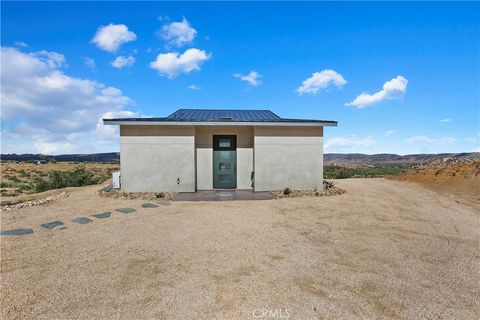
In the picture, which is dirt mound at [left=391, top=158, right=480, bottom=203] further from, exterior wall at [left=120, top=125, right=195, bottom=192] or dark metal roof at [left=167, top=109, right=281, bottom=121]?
exterior wall at [left=120, top=125, right=195, bottom=192]

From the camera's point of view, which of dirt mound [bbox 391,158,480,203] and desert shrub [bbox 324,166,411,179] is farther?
desert shrub [bbox 324,166,411,179]

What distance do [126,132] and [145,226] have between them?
17.1 feet

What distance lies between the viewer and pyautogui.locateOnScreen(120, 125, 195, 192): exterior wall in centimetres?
986

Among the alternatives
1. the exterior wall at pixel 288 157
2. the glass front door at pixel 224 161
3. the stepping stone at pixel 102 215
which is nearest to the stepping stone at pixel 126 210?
the stepping stone at pixel 102 215

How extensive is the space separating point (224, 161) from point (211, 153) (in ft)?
2.06

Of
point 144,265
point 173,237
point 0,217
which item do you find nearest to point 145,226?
point 173,237

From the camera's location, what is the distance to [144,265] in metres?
3.86

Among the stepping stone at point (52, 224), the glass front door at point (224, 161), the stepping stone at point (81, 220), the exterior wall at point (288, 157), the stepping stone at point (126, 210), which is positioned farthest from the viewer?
the glass front door at point (224, 161)

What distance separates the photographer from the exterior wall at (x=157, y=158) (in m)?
9.86

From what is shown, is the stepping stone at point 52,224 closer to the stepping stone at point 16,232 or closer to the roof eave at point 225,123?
the stepping stone at point 16,232

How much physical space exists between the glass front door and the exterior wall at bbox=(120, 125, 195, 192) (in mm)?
1139

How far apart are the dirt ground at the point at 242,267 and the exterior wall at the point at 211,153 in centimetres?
389

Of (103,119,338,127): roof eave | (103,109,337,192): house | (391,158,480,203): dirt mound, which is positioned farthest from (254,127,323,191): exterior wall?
(391,158,480,203): dirt mound

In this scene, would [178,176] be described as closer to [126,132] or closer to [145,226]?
[126,132]
